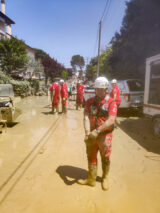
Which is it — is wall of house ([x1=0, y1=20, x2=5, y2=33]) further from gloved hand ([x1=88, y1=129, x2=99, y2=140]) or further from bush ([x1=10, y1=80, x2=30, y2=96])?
gloved hand ([x1=88, y1=129, x2=99, y2=140])

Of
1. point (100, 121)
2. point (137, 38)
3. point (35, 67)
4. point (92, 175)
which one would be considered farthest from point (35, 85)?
point (100, 121)

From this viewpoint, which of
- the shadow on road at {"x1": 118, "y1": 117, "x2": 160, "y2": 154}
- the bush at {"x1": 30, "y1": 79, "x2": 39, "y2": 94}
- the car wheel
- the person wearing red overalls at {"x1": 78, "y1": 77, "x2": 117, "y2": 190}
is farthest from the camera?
the bush at {"x1": 30, "y1": 79, "x2": 39, "y2": 94}

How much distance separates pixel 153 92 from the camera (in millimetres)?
6637

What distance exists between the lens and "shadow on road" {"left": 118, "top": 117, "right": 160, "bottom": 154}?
542cm

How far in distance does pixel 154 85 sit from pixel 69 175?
460 cm

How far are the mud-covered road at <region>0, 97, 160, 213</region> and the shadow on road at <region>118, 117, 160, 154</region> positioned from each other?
29 millimetres

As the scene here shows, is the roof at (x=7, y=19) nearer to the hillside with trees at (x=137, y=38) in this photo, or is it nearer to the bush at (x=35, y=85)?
the bush at (x=35, y=85)

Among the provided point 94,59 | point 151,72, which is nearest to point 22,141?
point 151,72

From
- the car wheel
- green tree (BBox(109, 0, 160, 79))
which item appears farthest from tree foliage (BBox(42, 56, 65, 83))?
the car wheel

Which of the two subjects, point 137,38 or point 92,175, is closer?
point 92,175

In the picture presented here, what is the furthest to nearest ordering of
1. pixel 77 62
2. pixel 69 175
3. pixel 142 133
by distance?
pixel 77 62 < pixel 142 133 < pixel 69 175

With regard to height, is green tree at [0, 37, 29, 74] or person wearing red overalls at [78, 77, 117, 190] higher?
green tree at [0, 37, 29, 74]

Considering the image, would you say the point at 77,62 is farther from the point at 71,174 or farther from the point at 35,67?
the point at 71,174

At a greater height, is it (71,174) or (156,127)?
(156,127)
